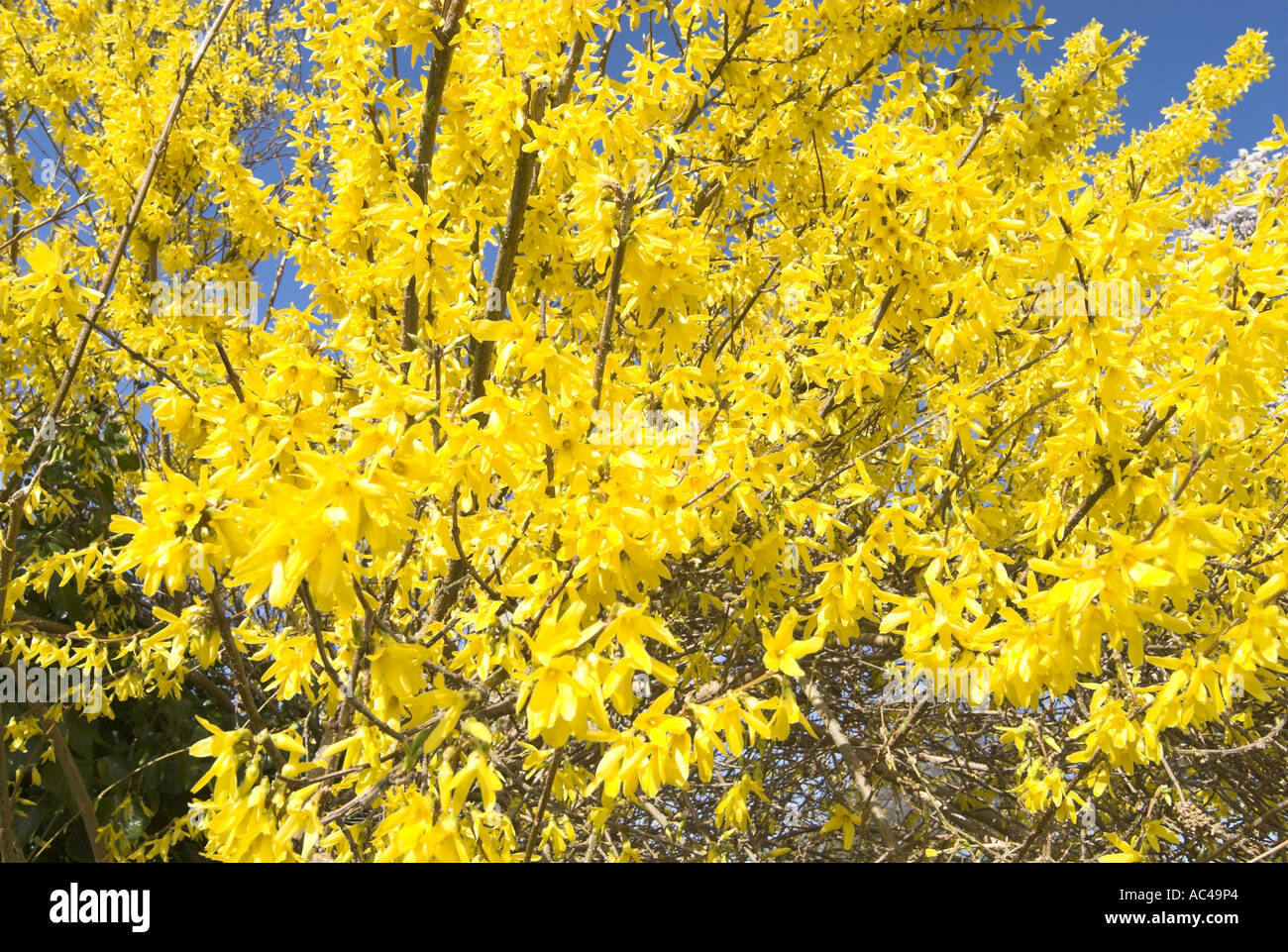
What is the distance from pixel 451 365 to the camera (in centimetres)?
170

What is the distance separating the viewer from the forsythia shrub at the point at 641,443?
146 cm

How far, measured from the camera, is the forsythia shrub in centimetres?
146
